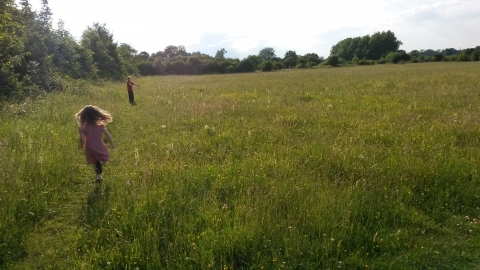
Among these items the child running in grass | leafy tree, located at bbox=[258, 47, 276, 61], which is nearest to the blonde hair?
the child running in grass

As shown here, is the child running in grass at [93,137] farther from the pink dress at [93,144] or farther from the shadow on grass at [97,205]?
the shadow on grass at [97,205]

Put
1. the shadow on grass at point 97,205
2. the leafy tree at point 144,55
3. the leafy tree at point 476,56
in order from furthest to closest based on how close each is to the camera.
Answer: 1. the leafy tree at point 144,55
2. the leafy tree at point 476,56
3. the shadow on grass at point 97,205

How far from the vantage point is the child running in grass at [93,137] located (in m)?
6.09

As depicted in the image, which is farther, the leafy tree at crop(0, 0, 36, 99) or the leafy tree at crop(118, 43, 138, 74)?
the leafy tree at crop(118, 43, 138, 74)

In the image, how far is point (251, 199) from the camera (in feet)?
15.7

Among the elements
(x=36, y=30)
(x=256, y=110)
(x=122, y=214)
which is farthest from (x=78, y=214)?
(x=36, y=30)

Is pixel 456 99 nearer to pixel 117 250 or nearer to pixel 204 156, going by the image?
pixel 204 156

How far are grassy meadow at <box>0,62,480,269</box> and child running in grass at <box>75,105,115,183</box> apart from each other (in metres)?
0.34

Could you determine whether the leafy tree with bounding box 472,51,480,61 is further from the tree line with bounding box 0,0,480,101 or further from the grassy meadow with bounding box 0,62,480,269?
the grassy meadow with bounding box 0,62,480,269

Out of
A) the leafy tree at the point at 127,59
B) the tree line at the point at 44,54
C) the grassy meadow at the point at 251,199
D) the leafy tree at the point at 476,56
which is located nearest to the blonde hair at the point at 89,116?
the grassy meadow at the point at 251,199

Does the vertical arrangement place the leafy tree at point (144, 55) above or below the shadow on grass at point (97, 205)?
above

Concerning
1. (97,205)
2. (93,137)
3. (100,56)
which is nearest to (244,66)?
(100,56)

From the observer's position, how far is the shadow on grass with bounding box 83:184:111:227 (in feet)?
14.9

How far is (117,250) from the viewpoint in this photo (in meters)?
3.80
